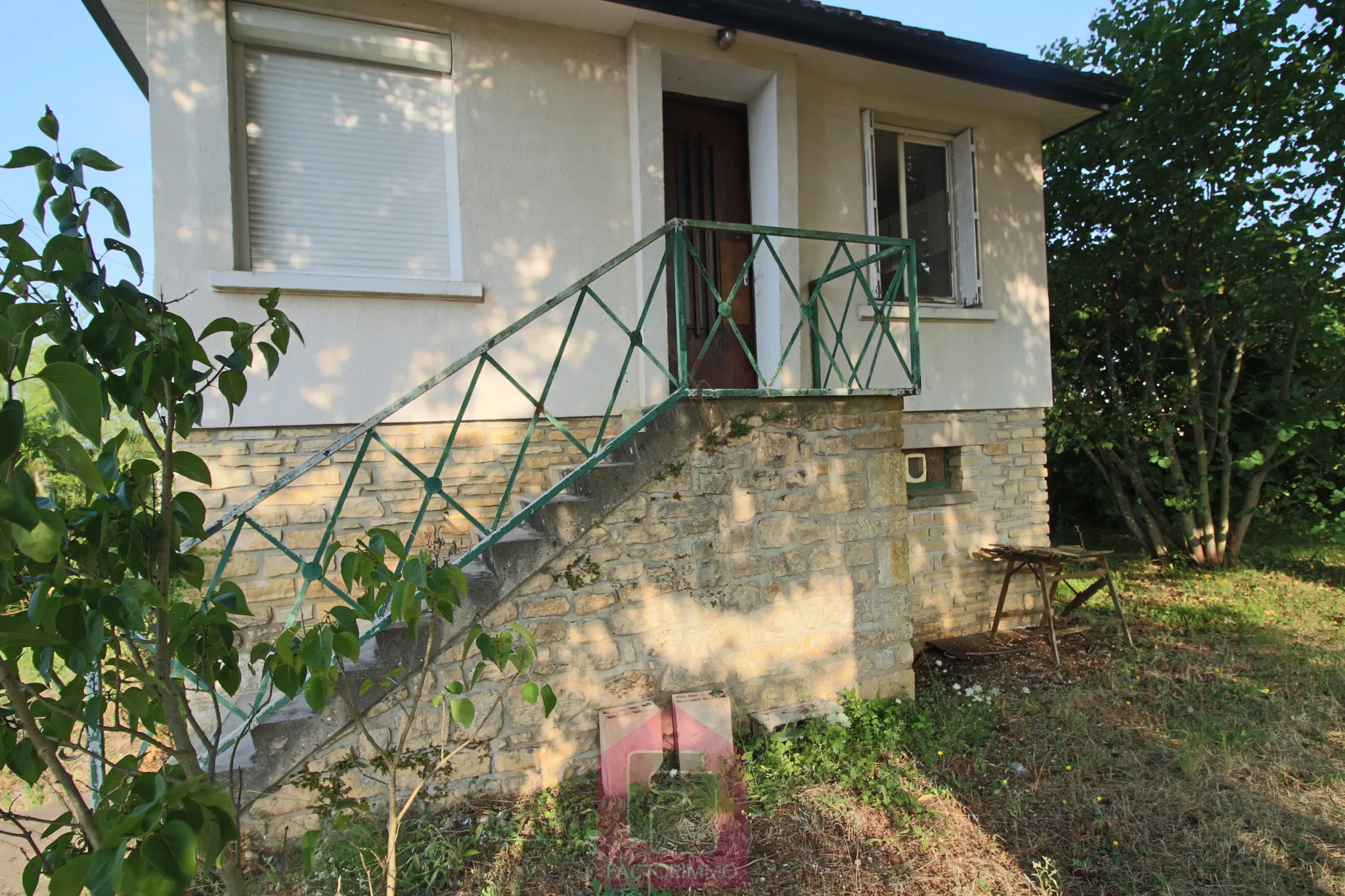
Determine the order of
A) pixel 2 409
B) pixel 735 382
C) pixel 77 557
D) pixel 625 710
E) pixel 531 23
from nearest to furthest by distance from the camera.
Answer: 1. pixel 2 409
2. pixel 77 557
3. pixel 625 710
4. pixel 531 23
5. pixel 735 382

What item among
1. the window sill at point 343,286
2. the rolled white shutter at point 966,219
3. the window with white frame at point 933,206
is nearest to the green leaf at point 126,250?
the window sill at point 343,286

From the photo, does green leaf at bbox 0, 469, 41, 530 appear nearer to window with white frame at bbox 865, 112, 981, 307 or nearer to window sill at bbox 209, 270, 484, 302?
window sill at bbox 209, 270, 484, 302

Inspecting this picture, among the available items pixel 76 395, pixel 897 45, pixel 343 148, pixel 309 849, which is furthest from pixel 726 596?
pixel 897 45

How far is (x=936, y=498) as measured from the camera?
5.51 m

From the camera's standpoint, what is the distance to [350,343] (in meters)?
3.93

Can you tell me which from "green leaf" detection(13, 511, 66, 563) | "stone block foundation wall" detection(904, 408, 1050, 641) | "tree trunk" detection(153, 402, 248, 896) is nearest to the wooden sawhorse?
"stone block foundation wall" detection(904, 408, 1050, 641)

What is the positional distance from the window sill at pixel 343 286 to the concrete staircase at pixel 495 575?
50.9 inches

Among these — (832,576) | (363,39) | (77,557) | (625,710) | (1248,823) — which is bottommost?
(1248,823)

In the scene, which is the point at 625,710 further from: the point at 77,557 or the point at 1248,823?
the point at 1248,823

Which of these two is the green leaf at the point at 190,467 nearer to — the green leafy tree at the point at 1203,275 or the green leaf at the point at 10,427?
the green leaf at the point at 10,427

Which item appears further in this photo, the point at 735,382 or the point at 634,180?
the point at 735,382

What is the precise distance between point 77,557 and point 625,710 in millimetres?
2364

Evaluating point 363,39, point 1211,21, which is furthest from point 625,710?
point 1211,21

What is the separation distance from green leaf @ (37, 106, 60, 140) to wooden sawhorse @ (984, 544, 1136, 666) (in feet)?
17.9
